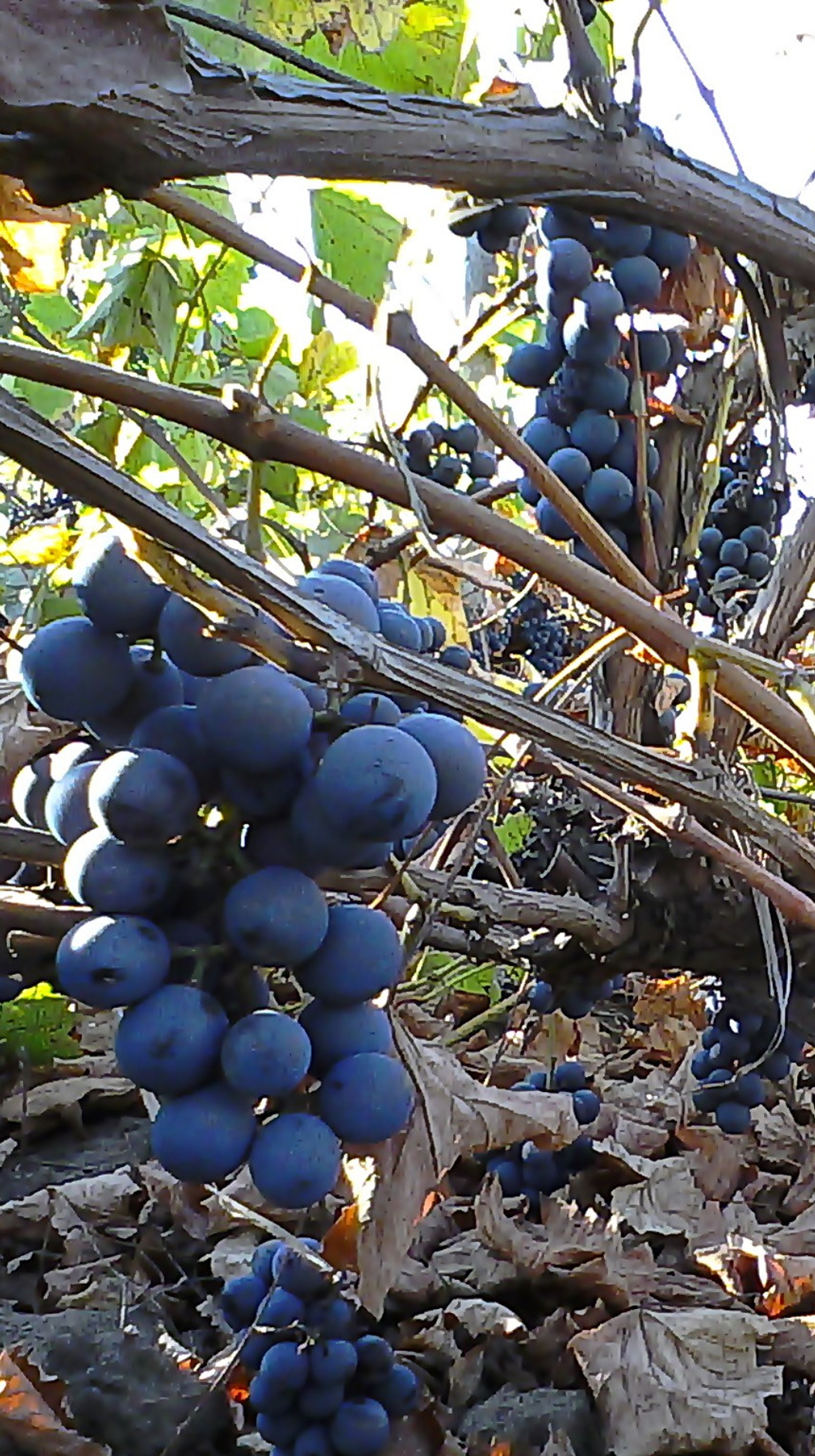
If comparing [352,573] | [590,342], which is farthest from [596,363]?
[352,573]

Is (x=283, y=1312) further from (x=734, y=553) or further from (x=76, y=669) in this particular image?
(x=734, y=553)

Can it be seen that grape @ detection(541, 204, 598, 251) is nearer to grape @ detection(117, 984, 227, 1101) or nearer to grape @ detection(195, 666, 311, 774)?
grape @ detection(195, 666, 311, 774)

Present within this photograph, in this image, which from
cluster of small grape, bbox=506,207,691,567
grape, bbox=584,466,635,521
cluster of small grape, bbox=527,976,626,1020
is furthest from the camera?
cluster of small grape, bbox=527,976,626,1020

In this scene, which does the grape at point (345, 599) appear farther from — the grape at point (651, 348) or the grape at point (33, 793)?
the grape at point (651, 348)

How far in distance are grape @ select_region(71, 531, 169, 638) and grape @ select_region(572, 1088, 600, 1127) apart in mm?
1348

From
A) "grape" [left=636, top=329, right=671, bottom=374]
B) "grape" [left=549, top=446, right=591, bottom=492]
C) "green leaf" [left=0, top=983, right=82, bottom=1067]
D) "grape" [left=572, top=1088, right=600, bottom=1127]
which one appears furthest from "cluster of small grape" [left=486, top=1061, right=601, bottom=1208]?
"grape" [left=636, top=329, right=671, bottom=374]

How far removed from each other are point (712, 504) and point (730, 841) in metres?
0.87

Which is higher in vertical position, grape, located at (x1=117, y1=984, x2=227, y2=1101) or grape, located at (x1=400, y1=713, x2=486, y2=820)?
grape, located at (x1=400, y1=713, x2=486, y2=820)

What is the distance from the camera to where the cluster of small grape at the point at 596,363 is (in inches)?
50.8

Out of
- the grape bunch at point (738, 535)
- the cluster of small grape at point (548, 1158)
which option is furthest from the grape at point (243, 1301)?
the grape bunch at point (738, 535)

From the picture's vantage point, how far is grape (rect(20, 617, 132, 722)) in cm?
72

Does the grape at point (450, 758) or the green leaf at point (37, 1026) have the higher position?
the grape at point (450, 758)

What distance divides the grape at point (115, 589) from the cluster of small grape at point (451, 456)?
1.29 meters

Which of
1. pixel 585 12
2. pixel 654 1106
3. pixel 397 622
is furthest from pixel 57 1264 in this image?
pixel 585 12
